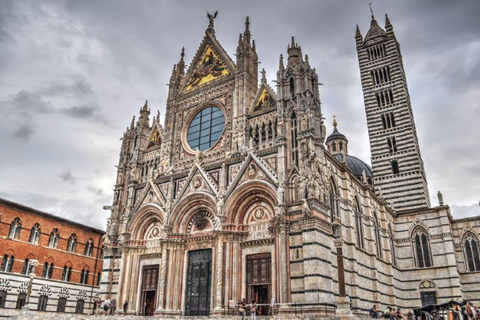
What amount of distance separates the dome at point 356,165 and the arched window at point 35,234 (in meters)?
32.3

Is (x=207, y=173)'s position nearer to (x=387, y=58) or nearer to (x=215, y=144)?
(x=215, y=144)

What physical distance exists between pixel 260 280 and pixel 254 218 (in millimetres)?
3612

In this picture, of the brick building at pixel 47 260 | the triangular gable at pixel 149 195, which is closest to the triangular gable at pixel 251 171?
the triangular gable at pixel 149 195

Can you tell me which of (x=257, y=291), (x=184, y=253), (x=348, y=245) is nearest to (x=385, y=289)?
(x=348, y=245)

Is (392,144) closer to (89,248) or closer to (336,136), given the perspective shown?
(336,136)

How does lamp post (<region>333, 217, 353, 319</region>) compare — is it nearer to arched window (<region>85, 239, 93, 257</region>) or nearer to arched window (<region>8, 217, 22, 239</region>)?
arched window (<region>8, 217, 22, 239</region>)

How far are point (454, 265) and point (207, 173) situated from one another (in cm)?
2138

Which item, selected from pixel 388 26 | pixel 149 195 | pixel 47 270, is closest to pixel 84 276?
pixel 47 270

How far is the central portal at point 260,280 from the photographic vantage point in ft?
70.3

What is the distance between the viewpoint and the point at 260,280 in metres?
21.8

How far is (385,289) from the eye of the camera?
29172 millimetres

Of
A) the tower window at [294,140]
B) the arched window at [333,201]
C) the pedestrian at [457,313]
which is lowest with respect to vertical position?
the pedestrian at [457,313]

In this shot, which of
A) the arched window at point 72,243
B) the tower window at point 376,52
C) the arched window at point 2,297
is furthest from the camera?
the tower window at point 376,52

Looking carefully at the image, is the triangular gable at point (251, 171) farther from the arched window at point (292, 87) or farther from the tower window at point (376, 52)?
the tower window at point (376, 52)
